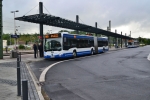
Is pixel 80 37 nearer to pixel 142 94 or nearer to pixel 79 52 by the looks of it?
pixel 79 52

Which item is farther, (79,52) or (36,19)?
(79,52)

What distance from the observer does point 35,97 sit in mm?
5672

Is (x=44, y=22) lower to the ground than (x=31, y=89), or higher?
higher

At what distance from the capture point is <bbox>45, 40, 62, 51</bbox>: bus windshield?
66.9ft

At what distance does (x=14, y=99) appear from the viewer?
546cm

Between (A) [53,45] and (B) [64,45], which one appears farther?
(A) [53,45]

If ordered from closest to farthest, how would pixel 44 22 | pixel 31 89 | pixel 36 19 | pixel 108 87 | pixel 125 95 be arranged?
1. pixel 125 95
2. pixel 31 89
3. pixel 108 87
4. pixel 36 19
5. pixel 44 22

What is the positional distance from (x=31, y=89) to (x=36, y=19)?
14446 mm

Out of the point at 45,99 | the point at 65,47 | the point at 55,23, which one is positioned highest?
the point at 55,23

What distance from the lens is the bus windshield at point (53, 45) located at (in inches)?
803

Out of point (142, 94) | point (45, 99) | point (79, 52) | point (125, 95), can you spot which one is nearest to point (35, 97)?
point (45, 99)

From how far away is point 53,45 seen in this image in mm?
20750

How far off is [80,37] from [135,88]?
60.0ft

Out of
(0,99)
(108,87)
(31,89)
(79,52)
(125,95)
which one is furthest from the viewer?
(79,52)
